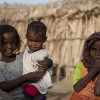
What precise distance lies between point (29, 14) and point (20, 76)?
8295 mm

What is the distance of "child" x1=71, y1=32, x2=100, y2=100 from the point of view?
117 inches

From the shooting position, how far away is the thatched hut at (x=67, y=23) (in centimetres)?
970

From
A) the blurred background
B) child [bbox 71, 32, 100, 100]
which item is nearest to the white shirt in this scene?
child [bbox 71, 32, 100, 100]

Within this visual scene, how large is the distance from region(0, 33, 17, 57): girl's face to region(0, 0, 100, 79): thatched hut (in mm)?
6574

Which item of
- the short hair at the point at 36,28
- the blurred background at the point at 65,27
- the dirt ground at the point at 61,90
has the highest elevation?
the short hair at the point at 36,28

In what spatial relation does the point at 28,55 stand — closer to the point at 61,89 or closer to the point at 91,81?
the point at 91,81

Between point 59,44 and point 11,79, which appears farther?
point 59,44

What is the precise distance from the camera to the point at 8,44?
9.65 ft

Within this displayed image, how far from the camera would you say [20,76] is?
291cm

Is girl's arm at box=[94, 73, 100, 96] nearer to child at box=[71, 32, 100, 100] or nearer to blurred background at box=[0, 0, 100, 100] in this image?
child at box=[71, 32, 100, 100]

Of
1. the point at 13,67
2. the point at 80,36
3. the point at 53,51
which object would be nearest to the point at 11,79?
the point at 13,67

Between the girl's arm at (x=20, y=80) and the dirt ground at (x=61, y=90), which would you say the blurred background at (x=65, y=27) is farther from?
the girl's arm at (x=20, y=80)

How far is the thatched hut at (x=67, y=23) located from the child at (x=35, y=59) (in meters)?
6.47

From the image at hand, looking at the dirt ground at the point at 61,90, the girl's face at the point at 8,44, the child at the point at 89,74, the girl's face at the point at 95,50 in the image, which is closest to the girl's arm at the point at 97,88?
the child at the point at 89,74
